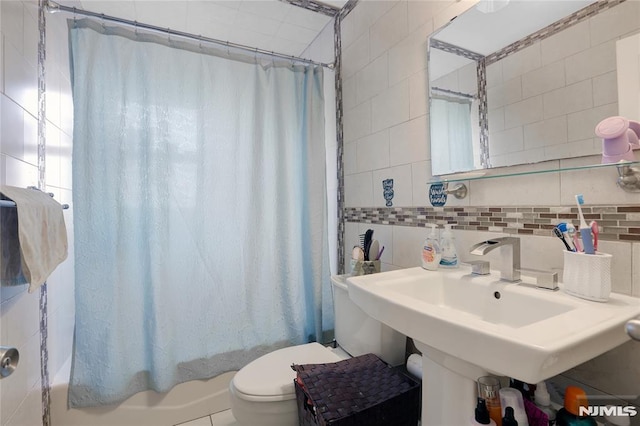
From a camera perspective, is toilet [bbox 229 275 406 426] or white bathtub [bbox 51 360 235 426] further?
white bathtub [bbox 51 360 235 426]

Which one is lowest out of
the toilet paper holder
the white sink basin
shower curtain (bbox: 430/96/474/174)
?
the toilet paper holder

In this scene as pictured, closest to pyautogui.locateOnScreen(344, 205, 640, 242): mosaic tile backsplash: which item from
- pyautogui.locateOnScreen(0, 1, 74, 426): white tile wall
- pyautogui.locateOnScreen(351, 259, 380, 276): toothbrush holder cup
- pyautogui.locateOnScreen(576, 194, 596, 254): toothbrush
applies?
pyautogui.locateOnScreen(576, 194, 596, 254): toothbrush

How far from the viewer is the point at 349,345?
141 cm

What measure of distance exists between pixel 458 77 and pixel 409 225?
65cm

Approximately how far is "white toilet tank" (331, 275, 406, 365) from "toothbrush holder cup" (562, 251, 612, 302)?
0.72 meters

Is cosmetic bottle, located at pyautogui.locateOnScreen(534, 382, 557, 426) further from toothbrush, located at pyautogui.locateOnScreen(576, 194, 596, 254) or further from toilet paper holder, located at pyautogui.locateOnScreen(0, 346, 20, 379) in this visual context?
toilet paper holder, located at pyautogui.locateOnScreen(0, 346, 20, 379)

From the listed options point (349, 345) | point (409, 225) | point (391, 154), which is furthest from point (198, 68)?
point (349, 345)

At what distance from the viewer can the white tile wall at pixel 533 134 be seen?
785 millimetres

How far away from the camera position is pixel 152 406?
149cm

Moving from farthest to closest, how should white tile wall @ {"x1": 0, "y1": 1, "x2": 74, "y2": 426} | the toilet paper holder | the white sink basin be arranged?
white tile wall @ {"x1": 0, "y1": 1, "x2": 74, "y2": 426} → the toilet paper holder → the white sink basin

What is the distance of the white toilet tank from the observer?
1.29m

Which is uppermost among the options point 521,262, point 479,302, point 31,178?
point 31,178

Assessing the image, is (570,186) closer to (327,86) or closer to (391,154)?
(391,154)

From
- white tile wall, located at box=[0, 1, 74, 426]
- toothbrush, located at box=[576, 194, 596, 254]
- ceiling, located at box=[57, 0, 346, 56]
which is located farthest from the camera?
ceiling, located at box=[57, 0, 346, 56]
